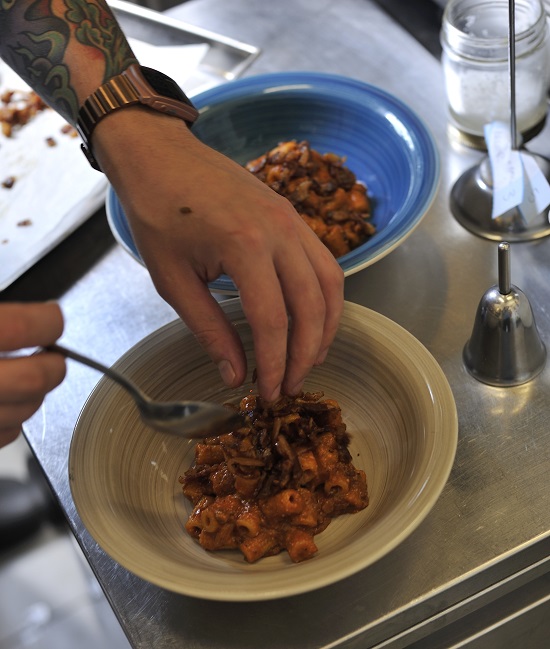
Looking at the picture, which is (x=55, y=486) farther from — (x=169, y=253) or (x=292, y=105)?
(x=292, y=105)

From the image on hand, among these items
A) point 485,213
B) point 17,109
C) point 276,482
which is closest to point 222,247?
point 276,482

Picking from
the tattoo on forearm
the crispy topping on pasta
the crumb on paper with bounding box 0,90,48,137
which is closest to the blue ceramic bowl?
the crispy topping on pasta

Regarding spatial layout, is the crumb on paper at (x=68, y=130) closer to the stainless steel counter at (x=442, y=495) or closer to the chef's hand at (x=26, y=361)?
the stainless steel counter at (x=442, y=495)

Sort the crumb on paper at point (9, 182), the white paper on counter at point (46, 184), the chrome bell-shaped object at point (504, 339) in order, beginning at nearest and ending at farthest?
the chrome bell-shaped object at point (504, 339), the white paper on counter at point (46, 184), the crumb on paper at point (9, 182)

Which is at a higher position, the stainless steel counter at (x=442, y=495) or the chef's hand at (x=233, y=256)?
the chef's hand at (x=233, y=256)

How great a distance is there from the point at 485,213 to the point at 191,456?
555mm

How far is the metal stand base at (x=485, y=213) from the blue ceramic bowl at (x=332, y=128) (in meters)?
0.11

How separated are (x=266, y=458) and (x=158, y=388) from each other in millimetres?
175

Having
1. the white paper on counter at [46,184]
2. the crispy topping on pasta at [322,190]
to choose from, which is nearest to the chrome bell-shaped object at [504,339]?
the crispy topping on pasta at [322,190]

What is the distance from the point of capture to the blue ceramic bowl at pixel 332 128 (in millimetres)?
1160

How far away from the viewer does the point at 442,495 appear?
93cm

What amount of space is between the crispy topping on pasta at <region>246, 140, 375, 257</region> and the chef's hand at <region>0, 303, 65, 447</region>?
0.51 m

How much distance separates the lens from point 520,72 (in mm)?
1218

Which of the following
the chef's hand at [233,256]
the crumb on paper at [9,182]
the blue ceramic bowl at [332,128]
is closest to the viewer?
the chef's hand at [233,256]
